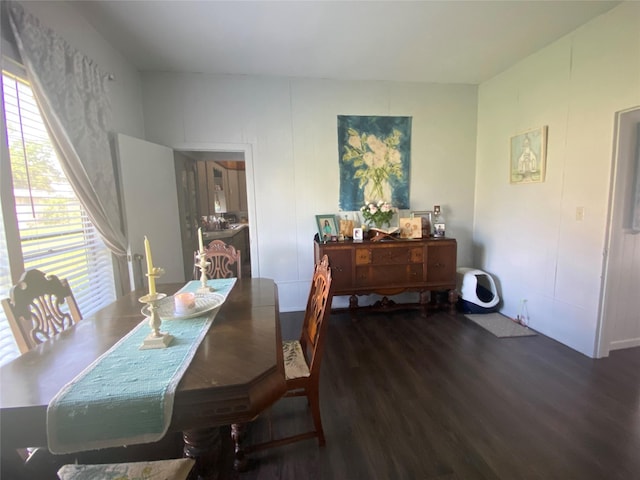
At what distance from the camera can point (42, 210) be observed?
5.58 feet

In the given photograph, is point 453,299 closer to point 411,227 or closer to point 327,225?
point 411,227

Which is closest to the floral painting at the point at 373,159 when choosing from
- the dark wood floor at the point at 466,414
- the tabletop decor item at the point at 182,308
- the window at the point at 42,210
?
the dark wood floor at the point at 466,414

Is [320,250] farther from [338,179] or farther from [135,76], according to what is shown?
[135,76]

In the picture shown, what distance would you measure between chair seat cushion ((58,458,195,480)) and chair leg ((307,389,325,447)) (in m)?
0.69

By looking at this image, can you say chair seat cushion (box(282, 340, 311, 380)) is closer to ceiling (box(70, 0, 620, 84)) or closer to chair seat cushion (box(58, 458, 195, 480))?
chair seat cushion (box(58, 458, 195, 480))

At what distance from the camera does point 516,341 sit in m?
2.68

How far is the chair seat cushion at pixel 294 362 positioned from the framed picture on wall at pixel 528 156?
2.84 metres

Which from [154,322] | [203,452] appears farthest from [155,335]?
[203,452]

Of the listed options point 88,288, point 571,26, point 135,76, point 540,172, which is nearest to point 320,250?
point 88,288

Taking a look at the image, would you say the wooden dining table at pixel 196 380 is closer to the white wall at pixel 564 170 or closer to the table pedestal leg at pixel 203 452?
the table pedestal leg at pixel 203 452

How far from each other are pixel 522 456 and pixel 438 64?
3367mm

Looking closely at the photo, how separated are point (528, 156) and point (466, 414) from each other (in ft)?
8.39

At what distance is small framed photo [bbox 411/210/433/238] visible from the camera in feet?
11.2

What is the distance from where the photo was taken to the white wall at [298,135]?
3137mm
